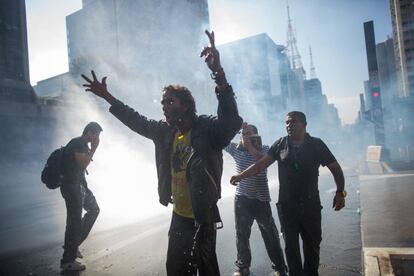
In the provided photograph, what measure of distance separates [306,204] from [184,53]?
4899 cm

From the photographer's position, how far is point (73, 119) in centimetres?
2169

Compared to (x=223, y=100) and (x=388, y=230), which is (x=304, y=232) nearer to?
(x=223, y=100)

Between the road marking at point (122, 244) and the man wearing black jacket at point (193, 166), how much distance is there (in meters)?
2.74

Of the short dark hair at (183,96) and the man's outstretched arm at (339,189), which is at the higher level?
the short dark hair at (183,96)

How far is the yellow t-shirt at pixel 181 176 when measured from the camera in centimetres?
223

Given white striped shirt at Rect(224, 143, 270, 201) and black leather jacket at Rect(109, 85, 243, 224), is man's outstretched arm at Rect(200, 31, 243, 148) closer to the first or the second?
black leather jacket at Rect(109, 85, 243, 224)

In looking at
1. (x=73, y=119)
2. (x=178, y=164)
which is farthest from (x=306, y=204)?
(x=73, y=119)

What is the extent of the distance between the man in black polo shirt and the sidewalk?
2.84ft

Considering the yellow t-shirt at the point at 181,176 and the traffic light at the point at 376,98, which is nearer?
the yellow t-shirt at the point at 181,176

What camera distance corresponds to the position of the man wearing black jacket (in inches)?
78.0

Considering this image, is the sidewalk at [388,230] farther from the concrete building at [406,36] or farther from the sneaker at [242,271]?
the concrete building at [406,36]

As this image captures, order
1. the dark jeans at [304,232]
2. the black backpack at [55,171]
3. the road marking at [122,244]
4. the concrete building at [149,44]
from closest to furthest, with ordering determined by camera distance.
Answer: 1. the dark jeans at [304,232]
2. the black backpack at [55,171]
3. the road marking at [122,244]
4. the concrete building at [149,44]

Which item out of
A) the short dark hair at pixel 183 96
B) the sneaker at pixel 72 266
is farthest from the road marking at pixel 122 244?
the short dark hair at pixel 183 96

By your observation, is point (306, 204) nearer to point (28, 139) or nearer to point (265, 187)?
point (265, 187)
